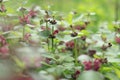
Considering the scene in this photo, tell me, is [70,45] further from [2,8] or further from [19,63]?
[19,63]

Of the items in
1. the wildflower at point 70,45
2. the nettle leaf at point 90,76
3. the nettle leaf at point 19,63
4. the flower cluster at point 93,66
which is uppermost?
the wildflower at point 70,45

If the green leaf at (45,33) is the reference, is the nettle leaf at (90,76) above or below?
below

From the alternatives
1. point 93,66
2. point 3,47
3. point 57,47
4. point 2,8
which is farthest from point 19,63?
point 57,47

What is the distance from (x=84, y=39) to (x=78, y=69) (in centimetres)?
32

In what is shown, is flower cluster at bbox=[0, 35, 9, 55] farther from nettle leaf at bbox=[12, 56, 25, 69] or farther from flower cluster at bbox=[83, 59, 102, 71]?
flower cluster at bbox=[83, 59, 102, 71]

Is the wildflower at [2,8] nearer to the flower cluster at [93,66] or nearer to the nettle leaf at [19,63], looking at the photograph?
the flower cluster at [93,66]

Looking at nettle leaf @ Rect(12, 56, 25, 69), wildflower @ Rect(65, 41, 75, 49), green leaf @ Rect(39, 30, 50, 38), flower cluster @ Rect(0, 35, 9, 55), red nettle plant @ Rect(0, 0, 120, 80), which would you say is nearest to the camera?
nettle leaf @ Rect(12, 56, 25, 69)

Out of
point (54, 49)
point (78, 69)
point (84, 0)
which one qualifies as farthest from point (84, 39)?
point (84, 0)

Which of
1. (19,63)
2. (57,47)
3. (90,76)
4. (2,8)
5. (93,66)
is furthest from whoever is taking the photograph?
(57,47)

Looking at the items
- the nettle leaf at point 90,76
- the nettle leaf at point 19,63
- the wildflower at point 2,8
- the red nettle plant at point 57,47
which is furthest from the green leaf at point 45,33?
the nettle leaf at point 19,63

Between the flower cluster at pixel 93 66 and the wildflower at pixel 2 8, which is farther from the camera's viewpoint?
the wildflower at pixel 2 8

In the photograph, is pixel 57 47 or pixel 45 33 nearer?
pixel 45 33

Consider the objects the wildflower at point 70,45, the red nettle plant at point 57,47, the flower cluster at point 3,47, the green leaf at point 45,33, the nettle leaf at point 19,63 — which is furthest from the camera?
the wildflower at point 70,45

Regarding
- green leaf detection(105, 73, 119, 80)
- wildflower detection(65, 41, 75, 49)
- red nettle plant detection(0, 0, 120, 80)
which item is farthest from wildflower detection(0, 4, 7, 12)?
green leaf detection(105, 73, 119, 80)
